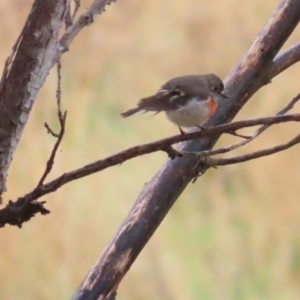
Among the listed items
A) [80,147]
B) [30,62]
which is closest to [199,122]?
[30,62]

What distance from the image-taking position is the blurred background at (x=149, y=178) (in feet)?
5.58

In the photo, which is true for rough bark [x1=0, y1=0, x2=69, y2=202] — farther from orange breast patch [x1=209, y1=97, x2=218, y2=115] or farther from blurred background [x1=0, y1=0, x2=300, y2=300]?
blurred background [x1=0, y1=0, x2=300, y2=300]

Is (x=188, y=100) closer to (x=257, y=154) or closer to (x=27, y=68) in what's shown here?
(x=257, y=154)

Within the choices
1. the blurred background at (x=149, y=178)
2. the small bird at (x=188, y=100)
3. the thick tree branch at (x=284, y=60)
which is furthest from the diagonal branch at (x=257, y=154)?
the blurred background at (x=149, y=178)

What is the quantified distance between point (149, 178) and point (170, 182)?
2.45ft

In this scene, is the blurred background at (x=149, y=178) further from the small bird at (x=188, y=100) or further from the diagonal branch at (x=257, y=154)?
the diagonal branch at (x=257, y=154)

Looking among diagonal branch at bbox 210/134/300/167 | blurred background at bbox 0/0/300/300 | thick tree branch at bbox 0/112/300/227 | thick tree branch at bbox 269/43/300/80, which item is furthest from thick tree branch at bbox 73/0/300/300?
blurred background at bbox 0/0/300/300

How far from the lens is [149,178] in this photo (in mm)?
1823

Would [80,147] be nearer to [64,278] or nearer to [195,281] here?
→ [64,278]

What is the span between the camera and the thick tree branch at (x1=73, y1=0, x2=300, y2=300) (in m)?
1.01

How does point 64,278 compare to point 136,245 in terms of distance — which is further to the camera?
point 64,278

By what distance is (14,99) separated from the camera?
0.69 metres

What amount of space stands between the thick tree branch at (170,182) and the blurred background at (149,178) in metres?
0.67

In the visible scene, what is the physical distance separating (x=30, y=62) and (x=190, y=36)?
1.29 m
